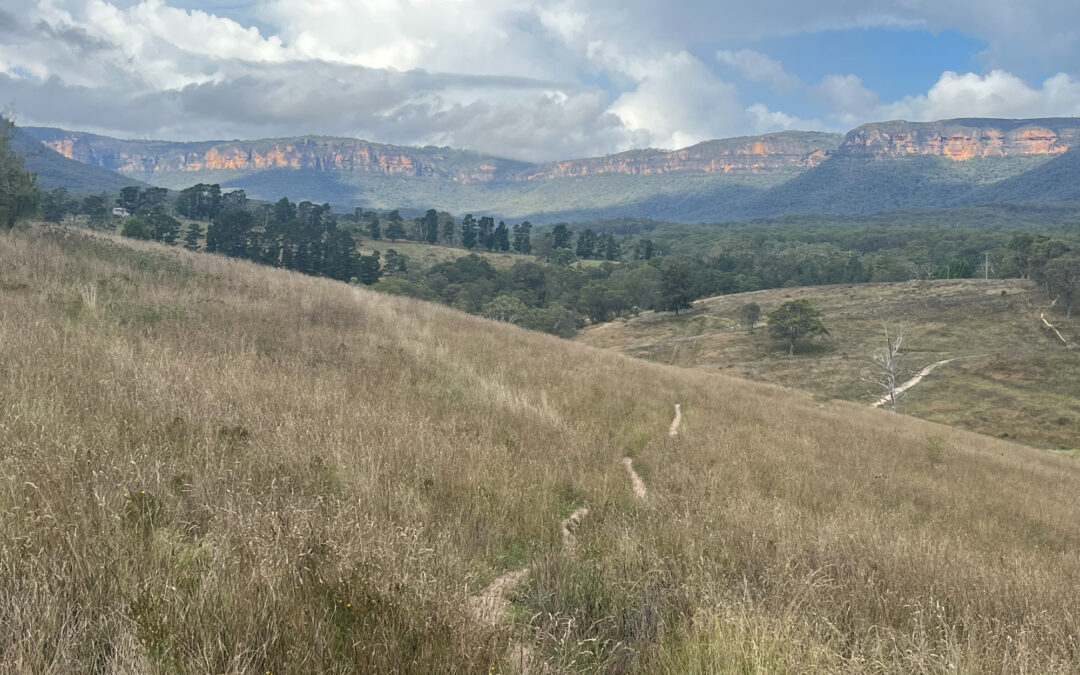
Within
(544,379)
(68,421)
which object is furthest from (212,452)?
(544,379)

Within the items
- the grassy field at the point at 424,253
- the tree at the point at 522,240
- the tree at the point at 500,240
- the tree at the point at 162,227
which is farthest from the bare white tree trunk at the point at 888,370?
the tree at the point at 522,240

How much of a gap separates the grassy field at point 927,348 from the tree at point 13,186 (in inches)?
1440

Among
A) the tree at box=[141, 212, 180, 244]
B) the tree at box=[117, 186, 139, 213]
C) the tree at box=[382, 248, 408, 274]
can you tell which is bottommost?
the tree at box=[382, 248, 408, 274]

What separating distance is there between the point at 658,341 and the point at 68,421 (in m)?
82.0

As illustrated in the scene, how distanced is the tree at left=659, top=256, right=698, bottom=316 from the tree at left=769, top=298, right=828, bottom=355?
26172 millimetres

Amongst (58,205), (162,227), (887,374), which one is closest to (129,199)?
(58,205)

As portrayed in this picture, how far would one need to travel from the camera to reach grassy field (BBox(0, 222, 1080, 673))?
2.43 m

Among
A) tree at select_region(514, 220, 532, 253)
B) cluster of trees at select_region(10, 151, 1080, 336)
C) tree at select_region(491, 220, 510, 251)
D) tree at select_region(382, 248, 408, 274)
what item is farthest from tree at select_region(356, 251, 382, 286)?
tree at select_region(514, 220, 532, 253)

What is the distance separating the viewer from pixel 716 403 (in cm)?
1372

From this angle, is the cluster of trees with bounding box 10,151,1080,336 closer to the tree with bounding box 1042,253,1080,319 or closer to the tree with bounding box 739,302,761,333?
the tree with bounding box 1042,253,1080,319

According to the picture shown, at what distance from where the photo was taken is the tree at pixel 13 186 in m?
17.7

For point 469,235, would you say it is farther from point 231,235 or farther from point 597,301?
point 231,235

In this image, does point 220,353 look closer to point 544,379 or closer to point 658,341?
point 544,379

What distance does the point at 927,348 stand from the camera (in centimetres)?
6600
